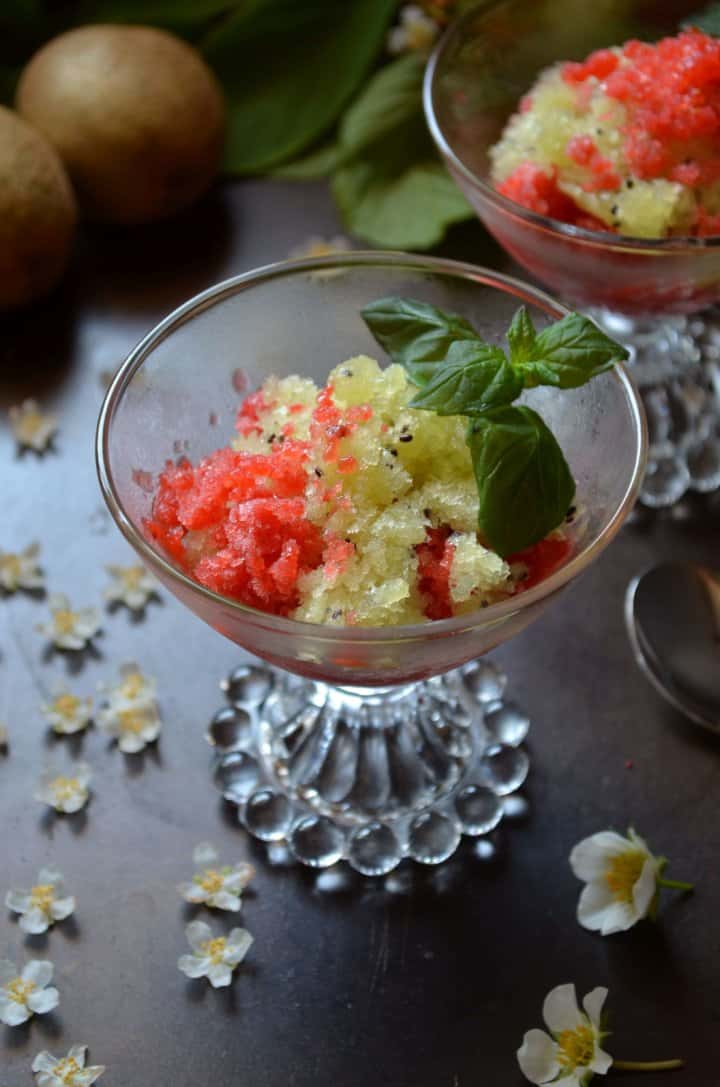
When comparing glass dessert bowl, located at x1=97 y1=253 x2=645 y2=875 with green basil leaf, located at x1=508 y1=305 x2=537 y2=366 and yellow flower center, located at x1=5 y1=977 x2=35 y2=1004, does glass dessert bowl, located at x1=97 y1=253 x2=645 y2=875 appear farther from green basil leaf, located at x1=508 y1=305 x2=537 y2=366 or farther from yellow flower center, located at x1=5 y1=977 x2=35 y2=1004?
yellow flower center, located at x1=5 y1=977 x2=35 y2=1004

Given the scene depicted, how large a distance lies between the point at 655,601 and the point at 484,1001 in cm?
50

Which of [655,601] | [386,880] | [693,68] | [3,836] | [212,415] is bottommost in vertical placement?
[3,836]

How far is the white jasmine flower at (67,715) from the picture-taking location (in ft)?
4.33

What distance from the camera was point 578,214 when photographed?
1459 millimetres

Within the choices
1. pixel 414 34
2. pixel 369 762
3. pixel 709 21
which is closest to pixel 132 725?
pixel 369 762

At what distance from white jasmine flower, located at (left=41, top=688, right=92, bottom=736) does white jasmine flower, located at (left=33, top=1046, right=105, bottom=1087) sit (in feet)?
1.13

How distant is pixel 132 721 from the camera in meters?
1.32

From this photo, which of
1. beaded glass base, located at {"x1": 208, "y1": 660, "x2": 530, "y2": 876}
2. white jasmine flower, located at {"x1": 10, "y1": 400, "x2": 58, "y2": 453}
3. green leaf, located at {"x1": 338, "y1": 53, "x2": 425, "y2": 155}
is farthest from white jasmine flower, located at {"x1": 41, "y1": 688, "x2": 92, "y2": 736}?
green leaf, located at {"x1": 338, "y1": 53, "x2": 425, "y2": 155}

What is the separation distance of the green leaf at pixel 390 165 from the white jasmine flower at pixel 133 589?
2.08ft

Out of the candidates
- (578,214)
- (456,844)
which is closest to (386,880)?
(456,844)

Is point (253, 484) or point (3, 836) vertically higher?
point (253, 484)

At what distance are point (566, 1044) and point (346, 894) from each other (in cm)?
25

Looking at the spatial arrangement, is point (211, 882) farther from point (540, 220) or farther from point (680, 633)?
point (540, 220)

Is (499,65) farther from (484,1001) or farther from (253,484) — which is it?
(484,1001)
